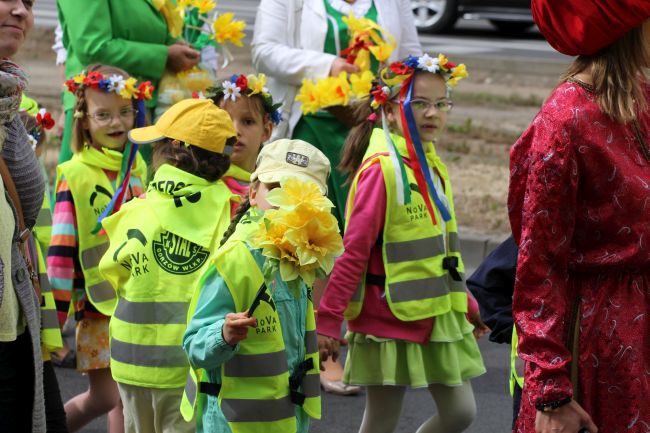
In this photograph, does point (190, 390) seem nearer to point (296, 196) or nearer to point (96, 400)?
point (296, 196)

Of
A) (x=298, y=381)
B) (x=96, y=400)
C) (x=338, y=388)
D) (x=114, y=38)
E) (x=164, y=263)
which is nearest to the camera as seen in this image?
(x=298, y=381)

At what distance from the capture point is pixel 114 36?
21.2 ft

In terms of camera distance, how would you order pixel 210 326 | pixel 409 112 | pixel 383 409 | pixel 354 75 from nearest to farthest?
pixel 210 326, pixel 383 409, pixel 409 112, pixel 354 75

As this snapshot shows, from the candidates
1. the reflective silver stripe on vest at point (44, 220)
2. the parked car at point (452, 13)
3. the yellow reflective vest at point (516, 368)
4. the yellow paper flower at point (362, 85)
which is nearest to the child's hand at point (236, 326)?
the yellow reflective vest at point (516, 368)

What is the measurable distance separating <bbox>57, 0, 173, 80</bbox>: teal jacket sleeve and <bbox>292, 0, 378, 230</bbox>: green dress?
81cm

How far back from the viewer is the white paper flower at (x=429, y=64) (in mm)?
5137

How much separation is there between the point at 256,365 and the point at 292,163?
1.97ft

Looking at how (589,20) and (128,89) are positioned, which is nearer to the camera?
(589,20)

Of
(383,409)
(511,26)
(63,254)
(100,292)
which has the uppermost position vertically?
(63,254)

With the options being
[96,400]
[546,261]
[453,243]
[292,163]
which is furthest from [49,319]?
[546,261]

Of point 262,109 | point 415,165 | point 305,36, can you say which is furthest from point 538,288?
point 305,36

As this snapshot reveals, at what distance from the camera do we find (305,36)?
639cm

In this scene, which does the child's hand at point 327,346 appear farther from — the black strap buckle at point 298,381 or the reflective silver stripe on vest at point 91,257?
the reflective silver stripe on vest at point 91,257

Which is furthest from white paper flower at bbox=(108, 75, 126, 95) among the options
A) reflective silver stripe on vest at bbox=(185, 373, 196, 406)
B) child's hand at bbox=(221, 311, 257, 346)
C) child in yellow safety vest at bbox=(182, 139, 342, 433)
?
child's hand at bbox=(221, 311, 257, 346)
